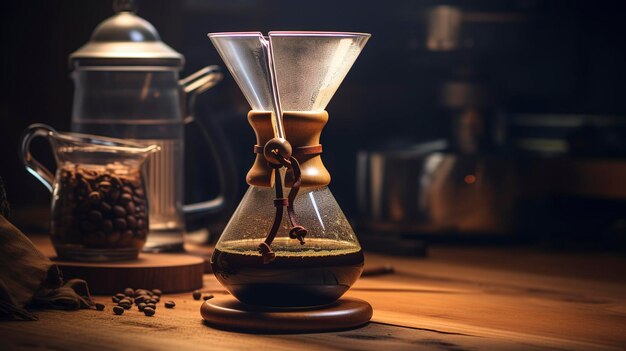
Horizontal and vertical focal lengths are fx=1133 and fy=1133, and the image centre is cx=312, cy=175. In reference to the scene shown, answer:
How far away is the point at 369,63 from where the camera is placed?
210cm

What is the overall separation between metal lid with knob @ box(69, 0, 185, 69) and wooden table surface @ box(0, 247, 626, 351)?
0.30m

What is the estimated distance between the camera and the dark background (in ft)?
6.32

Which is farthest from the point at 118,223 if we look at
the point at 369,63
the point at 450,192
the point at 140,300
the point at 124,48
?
the point at 369,63

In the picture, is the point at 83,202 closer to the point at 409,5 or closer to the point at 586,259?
the point at 586,259

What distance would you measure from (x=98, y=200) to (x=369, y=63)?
0.95 m

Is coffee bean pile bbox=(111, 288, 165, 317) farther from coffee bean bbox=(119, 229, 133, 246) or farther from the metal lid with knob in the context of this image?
the metal lid with knob

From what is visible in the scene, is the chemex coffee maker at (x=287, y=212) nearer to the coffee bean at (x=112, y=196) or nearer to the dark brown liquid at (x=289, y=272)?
the dark brown liquid at (x=289, y=272)

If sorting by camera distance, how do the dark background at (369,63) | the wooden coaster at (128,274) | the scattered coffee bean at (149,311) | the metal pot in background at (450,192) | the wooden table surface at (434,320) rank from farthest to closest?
the dark background at (369,63), the metal pot in background at (450,192), the wooden coaster at (128,274), the scattered coffee bean at (149,311), the wooden table surface at (434,320)

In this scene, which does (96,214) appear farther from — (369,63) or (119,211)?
(369,63)

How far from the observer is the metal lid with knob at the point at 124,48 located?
145cm

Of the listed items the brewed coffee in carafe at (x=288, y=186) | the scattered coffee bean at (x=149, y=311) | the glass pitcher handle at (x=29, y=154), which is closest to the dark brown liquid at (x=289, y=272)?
the brewed coffee in carafe at (x=288, y=186)

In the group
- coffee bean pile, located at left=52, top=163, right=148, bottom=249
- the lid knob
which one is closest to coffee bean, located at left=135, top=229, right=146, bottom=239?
coffee bean pile, located at left=52, top=163, right=148, bottom=249

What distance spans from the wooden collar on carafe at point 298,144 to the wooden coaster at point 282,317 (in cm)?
11

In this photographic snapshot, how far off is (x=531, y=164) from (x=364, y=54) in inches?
17.9
